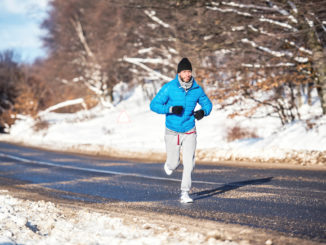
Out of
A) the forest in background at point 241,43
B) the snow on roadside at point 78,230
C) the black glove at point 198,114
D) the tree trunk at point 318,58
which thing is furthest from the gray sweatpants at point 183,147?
the tree trunk at point 318,58

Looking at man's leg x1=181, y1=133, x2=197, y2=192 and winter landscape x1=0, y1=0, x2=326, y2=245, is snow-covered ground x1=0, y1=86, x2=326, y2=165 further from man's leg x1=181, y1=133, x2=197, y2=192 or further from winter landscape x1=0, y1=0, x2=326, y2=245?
man's leg x1=181, y1=133, x2=197, y2=192

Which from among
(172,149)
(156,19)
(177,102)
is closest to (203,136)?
(156,19)

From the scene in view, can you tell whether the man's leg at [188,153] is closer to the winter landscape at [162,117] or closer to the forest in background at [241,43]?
the winter landscape at [162,117]

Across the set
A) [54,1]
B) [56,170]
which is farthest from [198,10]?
[54,1]

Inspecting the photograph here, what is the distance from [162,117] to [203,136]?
769cm

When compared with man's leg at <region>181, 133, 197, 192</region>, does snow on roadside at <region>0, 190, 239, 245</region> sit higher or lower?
lower

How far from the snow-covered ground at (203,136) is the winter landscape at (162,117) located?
70 millimetres

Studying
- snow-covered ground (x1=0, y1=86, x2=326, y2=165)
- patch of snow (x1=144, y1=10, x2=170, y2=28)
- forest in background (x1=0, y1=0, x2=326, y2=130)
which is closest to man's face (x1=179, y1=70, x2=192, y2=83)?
snow-covered ground (x1=0, y1=86, x2=326, y2=165)

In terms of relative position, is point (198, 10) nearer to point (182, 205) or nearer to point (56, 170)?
point (56, 170)

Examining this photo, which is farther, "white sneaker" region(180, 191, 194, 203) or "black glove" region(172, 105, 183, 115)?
"white sneaker" region(180, 191, 194, 203)

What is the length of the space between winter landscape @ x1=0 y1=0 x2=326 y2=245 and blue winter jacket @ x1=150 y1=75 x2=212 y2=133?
1.43 m

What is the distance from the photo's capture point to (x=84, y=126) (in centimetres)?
3509

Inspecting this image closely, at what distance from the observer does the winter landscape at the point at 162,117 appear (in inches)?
205

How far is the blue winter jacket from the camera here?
262 inches
